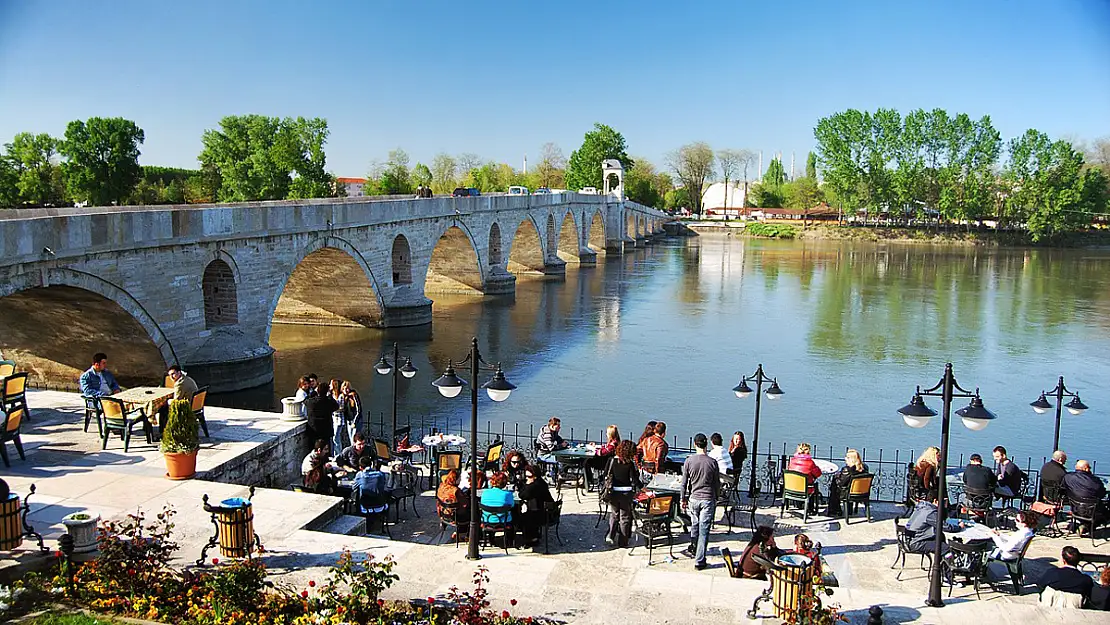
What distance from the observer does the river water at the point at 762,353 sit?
1738cm

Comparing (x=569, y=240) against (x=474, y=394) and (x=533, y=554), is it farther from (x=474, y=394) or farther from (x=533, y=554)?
(x=533, y=554)

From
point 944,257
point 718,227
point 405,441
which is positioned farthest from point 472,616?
point 718,227

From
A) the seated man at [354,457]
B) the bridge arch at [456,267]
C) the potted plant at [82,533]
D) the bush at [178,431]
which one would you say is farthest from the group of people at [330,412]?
the bridge arch at [456,267]

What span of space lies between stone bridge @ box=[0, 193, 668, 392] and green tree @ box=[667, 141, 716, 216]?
72.6m

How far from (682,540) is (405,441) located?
13.6ft

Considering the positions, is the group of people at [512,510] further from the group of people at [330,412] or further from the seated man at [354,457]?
the group of people at [330,412]

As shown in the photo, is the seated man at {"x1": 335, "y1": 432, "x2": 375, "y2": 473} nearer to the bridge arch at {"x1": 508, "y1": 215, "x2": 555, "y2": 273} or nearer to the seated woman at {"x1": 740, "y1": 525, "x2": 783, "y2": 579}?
the seated woman at {"x1": 740, "y1": 525, "x2": 783, "y2": 579}

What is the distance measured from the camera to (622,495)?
823cm

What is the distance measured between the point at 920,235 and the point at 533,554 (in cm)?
7384

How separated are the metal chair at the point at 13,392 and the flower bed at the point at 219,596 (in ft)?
16.6

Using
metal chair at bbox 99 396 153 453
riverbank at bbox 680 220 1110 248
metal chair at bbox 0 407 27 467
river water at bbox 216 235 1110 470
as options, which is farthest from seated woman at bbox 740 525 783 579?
riverbank at bbox 680 220 1110 248

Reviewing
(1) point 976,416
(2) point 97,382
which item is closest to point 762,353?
(1) point 976,416

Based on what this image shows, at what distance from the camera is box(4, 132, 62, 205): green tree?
47.3 m

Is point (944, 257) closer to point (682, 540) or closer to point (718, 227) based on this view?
point (718, 227)
